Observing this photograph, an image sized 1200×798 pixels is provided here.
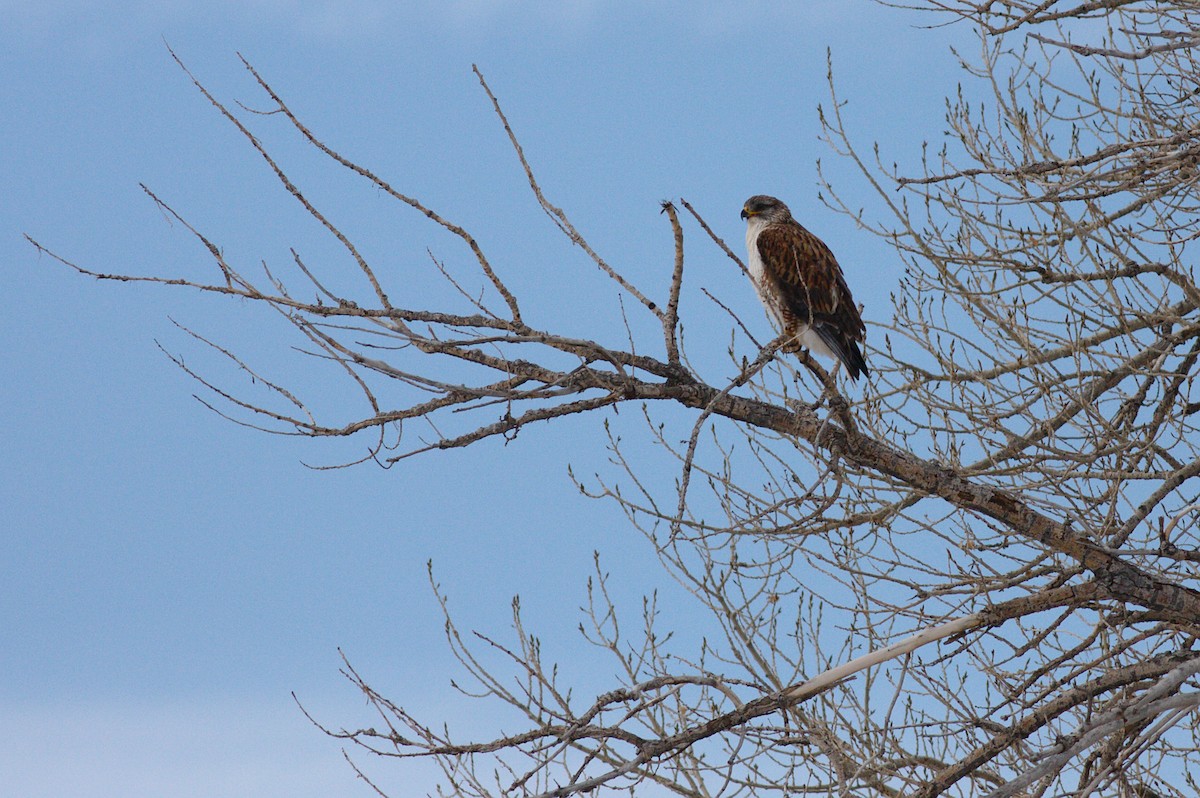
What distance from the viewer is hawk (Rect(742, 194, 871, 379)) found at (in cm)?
703

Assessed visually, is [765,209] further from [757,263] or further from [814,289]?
[814,289]

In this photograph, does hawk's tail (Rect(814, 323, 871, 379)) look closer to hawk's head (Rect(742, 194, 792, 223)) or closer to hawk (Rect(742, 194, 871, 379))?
hawk (Rect(742, 194, 871, 379))

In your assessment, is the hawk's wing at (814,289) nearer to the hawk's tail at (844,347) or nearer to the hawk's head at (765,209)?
the hawk's tail at (844,347)

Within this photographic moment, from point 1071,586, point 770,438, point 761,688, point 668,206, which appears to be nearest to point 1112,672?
point 1071,586

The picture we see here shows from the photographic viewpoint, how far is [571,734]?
189 inches

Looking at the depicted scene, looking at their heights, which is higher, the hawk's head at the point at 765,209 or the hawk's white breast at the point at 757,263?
the hawk's head at the point at 765,209

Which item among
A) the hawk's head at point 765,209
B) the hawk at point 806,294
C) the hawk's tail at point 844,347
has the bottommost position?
the hawk's tail at point 844,347

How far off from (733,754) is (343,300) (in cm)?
253

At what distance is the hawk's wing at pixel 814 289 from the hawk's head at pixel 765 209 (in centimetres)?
57

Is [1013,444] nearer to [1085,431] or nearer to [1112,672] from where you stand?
[1085,431]

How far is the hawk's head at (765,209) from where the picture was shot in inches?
328

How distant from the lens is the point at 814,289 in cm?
721

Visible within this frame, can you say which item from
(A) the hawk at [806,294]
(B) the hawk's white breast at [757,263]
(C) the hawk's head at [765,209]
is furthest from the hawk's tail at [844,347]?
(C) the hawk's head at [765,209]

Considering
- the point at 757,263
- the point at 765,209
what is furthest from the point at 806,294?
the point at 765,209
